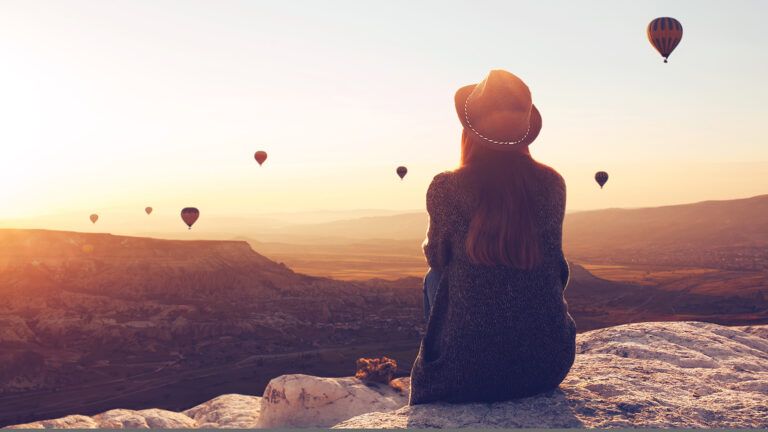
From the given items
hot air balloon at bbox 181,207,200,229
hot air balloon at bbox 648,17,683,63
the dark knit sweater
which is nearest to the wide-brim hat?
the dark knit sweater

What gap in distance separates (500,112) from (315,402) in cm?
685

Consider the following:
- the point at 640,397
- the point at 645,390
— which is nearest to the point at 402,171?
the point at 645,390

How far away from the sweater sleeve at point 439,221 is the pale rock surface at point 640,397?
0.99 m

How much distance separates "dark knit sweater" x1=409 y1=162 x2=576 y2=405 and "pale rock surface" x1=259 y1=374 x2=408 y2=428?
223 inches

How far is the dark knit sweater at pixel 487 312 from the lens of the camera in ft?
13.4

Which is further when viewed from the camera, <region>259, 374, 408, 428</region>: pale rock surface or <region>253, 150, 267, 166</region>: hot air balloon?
<region>253, 150, 267, 166</region>: hot air balloon

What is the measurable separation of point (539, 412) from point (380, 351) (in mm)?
29879

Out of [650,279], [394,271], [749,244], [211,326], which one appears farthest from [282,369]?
[749,244]

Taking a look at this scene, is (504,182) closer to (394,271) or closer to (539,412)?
(539,412)

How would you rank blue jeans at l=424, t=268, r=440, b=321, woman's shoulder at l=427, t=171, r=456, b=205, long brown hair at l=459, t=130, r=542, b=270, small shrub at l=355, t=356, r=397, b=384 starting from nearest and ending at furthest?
long brown hair at l=459, t=130, r=542, b=270 → woman's shoulder at l=427, t=171, r=456, b=205 → blue jeans at l=424, t=268, r=440, b=321 → small shrub at l=355, t=356, r=397, b=384

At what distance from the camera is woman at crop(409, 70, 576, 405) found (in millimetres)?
4047

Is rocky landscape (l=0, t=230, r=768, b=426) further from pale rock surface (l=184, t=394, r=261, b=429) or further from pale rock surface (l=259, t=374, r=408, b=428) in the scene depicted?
pale rock surface (l=259, t=374, r=408, b=428)

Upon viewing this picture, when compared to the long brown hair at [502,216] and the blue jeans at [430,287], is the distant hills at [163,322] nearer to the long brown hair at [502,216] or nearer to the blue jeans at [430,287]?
the blue jeans at [430,287]

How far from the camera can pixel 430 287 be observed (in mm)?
4461
